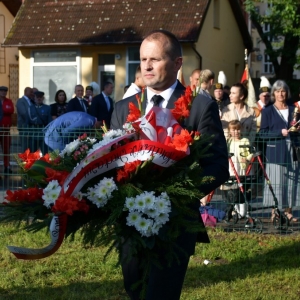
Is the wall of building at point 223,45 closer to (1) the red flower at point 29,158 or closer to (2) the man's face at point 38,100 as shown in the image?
(2) the man's face at point 38,100

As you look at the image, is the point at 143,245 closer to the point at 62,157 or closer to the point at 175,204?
the point at 175,204

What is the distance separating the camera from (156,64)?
3.88 m

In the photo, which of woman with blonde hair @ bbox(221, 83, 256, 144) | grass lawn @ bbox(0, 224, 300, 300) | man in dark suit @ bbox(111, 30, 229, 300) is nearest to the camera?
man in dark suit @ bbox(111, 30, 229, 300)

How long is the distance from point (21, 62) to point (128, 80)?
442 cm

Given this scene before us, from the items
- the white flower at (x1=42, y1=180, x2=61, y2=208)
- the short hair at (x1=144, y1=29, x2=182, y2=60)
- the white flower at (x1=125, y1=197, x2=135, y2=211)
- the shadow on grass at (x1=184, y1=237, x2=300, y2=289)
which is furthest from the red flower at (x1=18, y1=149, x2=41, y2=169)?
the shadow on grass at (x1=184, y1=237, x2=300, y2=289)

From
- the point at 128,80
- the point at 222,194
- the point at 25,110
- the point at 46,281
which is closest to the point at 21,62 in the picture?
the point at 128,80

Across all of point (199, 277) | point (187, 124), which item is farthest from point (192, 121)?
point (199, 277)

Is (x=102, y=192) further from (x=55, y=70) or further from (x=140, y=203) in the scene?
(x=55, y=70)

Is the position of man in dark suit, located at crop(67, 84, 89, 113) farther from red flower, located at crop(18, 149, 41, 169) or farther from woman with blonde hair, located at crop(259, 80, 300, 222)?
red flower, located at crop(18, 149, 41, 169)

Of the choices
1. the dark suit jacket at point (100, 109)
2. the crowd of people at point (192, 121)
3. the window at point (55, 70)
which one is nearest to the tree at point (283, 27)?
the window at point (55, 70)

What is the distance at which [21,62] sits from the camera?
25719 millimetres

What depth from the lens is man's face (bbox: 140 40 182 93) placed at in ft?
12.7

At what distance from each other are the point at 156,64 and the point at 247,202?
5.48 metres

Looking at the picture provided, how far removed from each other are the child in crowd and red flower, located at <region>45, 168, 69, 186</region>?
5.74m
